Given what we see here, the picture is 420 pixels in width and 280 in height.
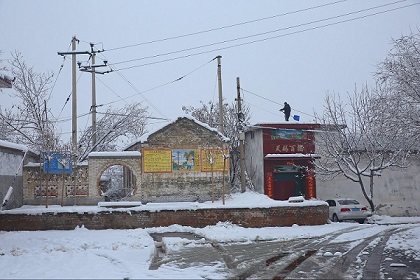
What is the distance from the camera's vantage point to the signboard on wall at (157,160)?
993 inches

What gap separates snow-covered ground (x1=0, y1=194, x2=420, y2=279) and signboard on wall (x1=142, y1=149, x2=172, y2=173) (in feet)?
19.5

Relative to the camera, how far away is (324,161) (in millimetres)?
30828

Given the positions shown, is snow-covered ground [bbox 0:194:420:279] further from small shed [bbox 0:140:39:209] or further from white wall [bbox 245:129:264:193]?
white wall [bbox 245:129:264:193]

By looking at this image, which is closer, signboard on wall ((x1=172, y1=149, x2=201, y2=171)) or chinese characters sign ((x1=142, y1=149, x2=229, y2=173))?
chinese characters sign ((x1=142, y1=149, x2=229, y2=173))

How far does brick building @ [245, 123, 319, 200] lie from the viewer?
31.3m

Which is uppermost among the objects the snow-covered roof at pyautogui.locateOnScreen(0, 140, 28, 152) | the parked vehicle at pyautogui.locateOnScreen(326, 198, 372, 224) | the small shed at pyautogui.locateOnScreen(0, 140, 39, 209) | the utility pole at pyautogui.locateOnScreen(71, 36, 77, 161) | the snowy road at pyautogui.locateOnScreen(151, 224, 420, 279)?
the utility pole at pyautogui.locateOnScreen(71, 36, 77, 161)

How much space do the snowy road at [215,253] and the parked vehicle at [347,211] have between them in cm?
433

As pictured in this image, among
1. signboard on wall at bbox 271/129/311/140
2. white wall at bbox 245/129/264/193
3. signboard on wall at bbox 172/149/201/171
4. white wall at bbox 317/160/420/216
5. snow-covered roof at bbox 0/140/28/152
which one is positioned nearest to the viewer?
snow-covered roof at bbox 0/140/28/152

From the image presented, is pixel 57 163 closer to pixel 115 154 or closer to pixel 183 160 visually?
pixel 115 154

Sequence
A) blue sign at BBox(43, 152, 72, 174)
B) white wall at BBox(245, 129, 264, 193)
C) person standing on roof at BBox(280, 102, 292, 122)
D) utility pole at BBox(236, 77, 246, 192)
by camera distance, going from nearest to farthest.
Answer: blue sign at BBox(43, 152, 72, 174)
utility pole at BBox(236, 77, 246, 192)
white wall at BBox(245, 129, 264, 193)
person standing on roof at BBox(280, 102, 292, 122)

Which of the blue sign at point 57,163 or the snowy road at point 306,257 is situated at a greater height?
the blue sign at point 57,163

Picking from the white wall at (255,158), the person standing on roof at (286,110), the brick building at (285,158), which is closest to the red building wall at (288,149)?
the brick building at (285,158)

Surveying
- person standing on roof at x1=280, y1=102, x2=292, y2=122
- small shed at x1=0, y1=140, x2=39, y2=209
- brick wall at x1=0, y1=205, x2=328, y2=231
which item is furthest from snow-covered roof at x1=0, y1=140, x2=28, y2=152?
person standing on roof at x1=280, y1=102, x2=292, y2=122

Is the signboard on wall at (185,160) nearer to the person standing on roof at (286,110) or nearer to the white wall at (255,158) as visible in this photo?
the white wall at (255,158)
